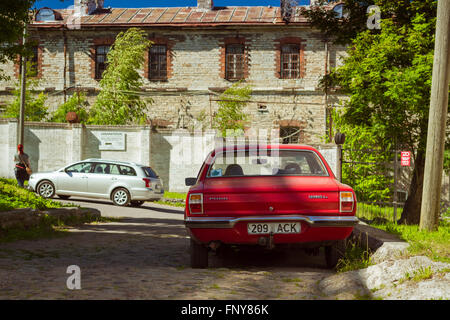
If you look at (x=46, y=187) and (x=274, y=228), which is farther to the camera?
(x=46, y=187)

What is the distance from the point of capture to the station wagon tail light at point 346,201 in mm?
5910

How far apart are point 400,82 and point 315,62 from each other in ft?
53.3

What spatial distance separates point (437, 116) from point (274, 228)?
408 cm

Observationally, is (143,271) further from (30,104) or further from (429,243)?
(30,104)

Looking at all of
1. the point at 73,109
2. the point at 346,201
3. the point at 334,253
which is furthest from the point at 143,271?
the point at 73,109

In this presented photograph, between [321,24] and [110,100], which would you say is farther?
[110,100]

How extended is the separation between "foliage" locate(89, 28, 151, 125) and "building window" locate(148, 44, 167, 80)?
919mm

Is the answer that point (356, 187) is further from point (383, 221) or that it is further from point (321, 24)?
point (321, 24)

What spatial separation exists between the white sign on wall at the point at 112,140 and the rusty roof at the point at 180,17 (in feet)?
28.3

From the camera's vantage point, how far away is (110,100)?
26.0 m

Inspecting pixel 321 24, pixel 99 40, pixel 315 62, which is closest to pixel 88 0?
pixel 99 40

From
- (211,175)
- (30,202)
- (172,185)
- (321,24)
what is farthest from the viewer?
(172,185)

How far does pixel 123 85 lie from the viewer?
26359 mm

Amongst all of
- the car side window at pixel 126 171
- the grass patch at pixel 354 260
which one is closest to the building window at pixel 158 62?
the car side window at pixel 126 171
